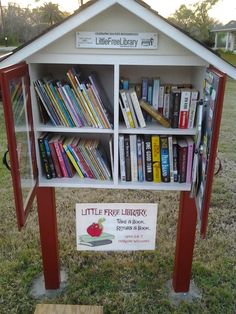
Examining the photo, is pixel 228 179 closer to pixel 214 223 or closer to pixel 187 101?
pixel 214 223

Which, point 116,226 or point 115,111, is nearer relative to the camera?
point 115,111

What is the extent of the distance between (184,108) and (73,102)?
77 cm

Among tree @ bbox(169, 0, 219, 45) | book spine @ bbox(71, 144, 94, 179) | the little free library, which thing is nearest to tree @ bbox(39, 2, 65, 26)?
tree @ bbox(169, 0, 219, 45)

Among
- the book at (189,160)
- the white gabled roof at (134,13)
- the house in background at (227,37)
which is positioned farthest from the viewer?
the house in background at (227,37)

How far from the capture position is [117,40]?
81.6 inches

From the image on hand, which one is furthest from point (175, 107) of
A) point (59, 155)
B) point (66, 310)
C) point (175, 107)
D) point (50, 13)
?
point (50, 13)

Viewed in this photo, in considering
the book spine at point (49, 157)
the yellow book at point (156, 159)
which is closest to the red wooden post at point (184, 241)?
the yellow book at point (156, 159)

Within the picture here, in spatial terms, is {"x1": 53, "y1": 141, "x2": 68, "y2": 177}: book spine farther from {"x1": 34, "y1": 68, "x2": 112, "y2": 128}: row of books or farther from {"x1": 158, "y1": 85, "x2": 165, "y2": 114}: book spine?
{"x1": 158, "y1": 85, "x2": 165, "y2": 114}: book spine

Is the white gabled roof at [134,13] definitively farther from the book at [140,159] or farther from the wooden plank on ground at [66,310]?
the wooden plank on ground at [66,310]

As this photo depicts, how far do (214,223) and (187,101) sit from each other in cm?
229

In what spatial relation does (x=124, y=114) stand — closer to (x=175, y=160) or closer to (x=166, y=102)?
(x=166, y=102)

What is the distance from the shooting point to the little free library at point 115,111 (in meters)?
1.96

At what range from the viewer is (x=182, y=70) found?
8.48ft

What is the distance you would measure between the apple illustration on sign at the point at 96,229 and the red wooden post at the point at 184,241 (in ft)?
2.07
